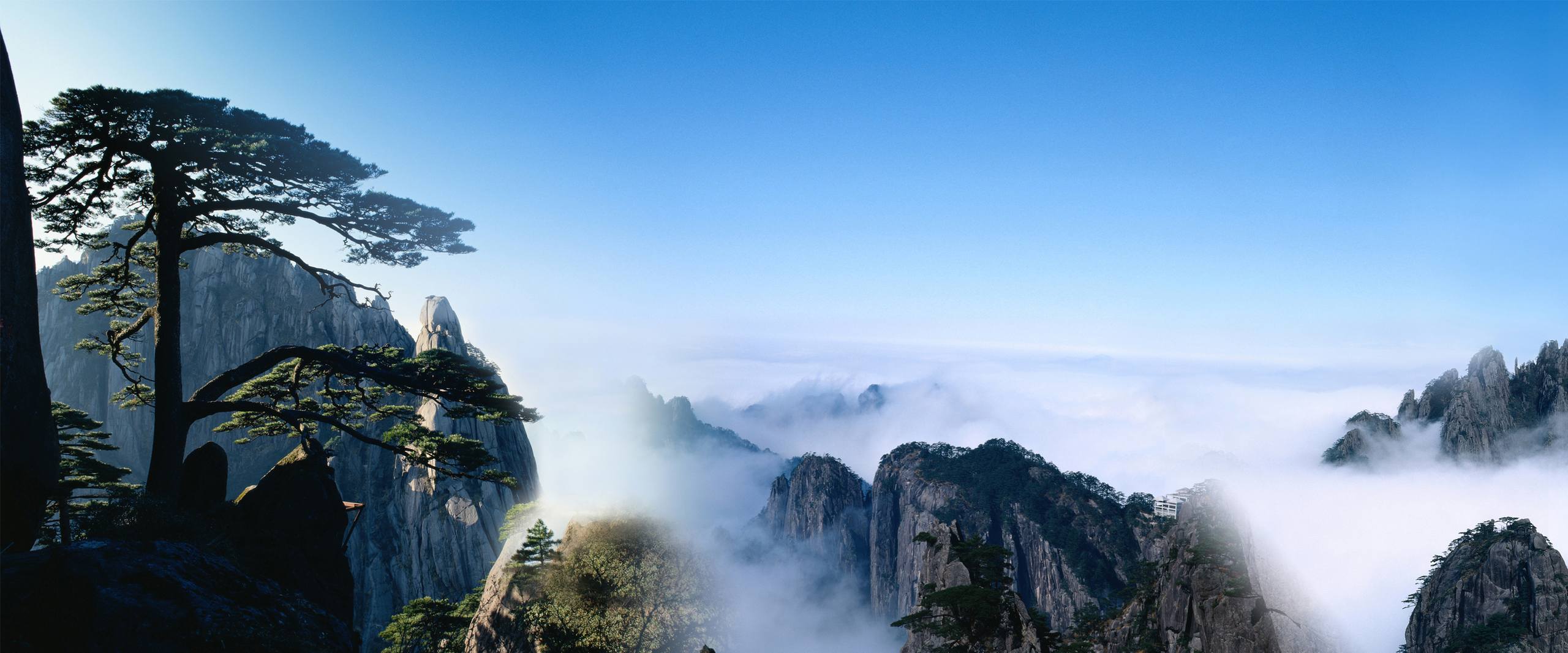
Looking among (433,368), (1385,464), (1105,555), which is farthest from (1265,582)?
(1385,464)

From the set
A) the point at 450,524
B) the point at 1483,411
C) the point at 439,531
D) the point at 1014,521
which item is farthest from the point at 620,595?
the point at 1483,411

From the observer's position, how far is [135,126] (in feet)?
49.7

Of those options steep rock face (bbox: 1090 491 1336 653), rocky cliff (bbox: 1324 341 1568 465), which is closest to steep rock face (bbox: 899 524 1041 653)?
steep rock face (bbox: 1090 491 1336 653)

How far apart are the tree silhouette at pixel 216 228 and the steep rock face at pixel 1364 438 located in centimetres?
18950

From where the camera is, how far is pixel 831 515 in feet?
514

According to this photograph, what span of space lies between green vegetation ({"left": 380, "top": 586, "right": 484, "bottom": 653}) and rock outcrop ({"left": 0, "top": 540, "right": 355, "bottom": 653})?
19.6 metres

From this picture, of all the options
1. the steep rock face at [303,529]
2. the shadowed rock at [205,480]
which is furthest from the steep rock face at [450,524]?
the shadowed rock at [205,480]

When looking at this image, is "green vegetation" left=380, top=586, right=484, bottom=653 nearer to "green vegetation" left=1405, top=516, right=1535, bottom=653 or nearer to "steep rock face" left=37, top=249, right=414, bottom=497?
"steep rock face" left=37, top=249, right=414, bottom=497

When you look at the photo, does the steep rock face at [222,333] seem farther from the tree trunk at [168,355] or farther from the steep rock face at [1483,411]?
the steep rock face at [1483,411]

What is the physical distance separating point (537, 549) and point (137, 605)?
1790 centimetres

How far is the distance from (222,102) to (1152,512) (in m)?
137

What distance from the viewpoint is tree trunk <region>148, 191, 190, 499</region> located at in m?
15.9

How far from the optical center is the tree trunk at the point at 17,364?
10.5 metres

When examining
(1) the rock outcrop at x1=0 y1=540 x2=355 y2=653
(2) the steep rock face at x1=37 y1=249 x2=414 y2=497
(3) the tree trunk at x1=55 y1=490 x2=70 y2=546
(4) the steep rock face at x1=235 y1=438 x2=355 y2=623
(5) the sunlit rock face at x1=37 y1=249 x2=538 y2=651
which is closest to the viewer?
(1) the rock outcrop at x1=0 y1=540 x2=355 y2=653
